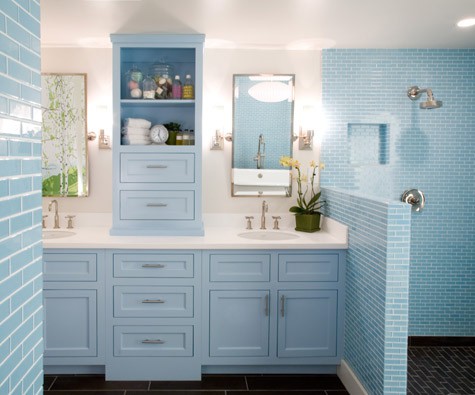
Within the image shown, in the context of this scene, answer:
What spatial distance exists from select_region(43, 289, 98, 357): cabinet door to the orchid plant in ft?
5.30

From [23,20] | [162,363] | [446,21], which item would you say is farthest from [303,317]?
[23,20]

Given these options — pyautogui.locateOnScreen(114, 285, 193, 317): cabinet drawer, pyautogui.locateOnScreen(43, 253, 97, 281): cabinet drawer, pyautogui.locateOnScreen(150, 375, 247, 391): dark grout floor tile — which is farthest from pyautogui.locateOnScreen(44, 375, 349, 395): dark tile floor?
pyautogui.locateOnScreen(43, 253, 97, 281): cabinet drawer

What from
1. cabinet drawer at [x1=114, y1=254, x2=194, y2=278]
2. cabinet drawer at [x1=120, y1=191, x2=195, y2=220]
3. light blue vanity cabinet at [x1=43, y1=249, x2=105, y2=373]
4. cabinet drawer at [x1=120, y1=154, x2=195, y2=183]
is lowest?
light blue vanity cabinet at [x1=43, y1=249, x2=105, y2=373]

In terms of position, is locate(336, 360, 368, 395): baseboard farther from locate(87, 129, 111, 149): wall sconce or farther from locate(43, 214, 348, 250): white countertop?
locate(87, 129, 111, 149): wall sconce

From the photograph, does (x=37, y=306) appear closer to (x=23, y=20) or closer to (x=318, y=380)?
(x=23, y=20)

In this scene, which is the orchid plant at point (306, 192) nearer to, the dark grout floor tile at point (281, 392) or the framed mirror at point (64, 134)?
the dark grout floor tile at point (281, 392)

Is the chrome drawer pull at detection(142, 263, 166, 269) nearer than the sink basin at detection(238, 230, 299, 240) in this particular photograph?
Yes

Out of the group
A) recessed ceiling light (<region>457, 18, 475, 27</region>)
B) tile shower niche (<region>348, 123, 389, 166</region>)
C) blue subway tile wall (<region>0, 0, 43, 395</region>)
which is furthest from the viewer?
tile shower niche (<region>348, 123, 389, 166</region>)

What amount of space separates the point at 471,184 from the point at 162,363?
2.73m

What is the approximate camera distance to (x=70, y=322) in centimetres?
333

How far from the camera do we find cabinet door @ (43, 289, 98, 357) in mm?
3314

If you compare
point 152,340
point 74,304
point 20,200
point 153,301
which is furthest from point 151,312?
point 20,200

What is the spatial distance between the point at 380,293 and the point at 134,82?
2.25 m

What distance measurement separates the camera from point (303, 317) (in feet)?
11.2
